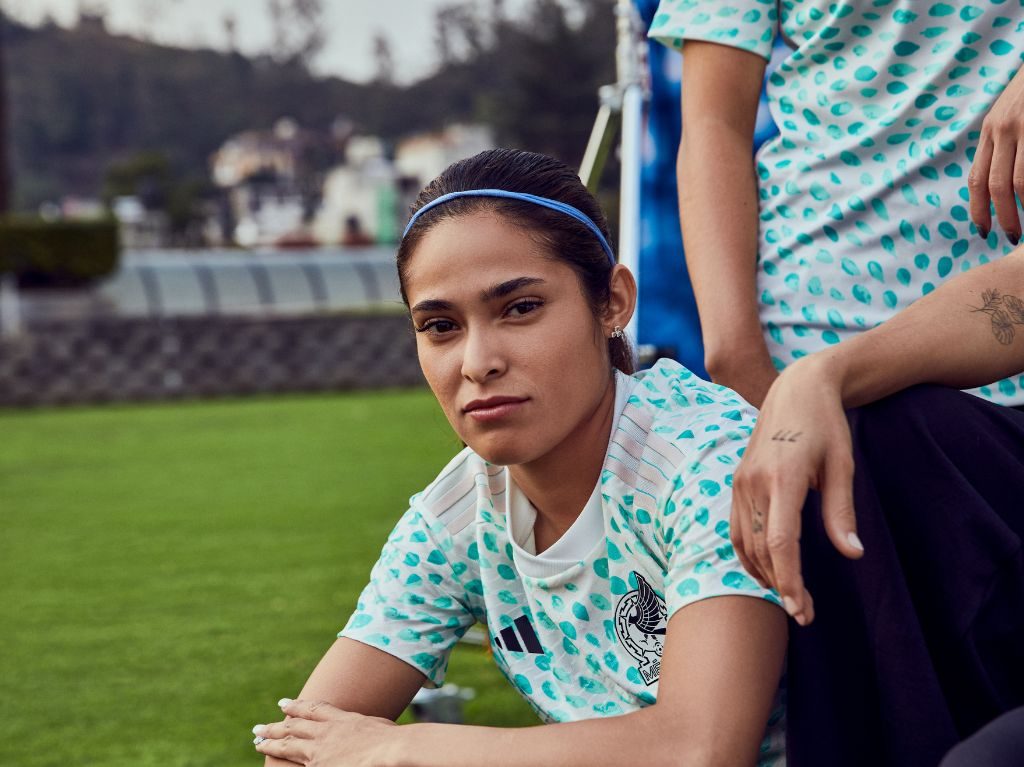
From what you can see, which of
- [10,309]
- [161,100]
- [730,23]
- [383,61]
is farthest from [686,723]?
[161,100]

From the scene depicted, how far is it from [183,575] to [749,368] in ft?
14.1

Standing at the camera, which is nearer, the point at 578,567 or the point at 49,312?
the point at 578,567

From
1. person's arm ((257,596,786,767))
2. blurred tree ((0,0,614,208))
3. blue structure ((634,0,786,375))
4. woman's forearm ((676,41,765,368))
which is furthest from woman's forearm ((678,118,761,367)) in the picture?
blurred tree ((0,0,614,208))

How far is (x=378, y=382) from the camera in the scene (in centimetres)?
1540

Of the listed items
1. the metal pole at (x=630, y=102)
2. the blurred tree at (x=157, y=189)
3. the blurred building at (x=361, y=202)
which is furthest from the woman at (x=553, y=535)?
the blurred building at (x=361, y=202)

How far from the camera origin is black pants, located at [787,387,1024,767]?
4.02ft

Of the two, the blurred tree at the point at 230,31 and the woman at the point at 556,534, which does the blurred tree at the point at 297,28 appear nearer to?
the blurred tree at the point at 230,31

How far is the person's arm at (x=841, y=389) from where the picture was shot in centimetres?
124

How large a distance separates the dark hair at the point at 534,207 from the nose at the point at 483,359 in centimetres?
15

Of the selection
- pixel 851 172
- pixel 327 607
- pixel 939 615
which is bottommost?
pixel 327 607

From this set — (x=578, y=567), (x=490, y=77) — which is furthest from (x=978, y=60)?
(x=490, y=77)

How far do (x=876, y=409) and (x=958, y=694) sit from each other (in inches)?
10.3

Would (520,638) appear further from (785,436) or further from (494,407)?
(785,436)

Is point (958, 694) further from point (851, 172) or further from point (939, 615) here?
point (851, 172)
